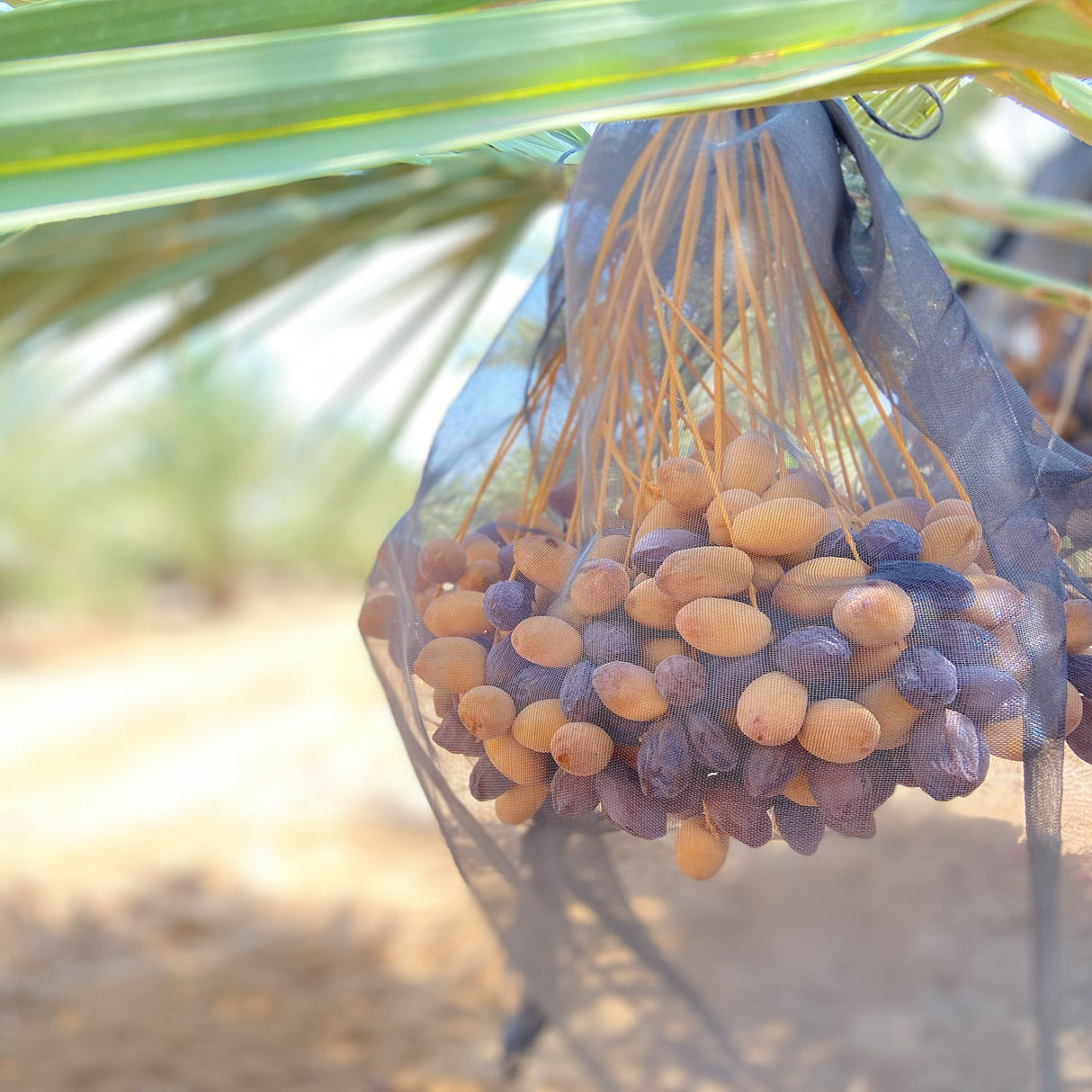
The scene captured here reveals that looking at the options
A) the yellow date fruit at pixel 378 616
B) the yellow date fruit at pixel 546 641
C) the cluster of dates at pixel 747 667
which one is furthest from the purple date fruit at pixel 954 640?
the yellow date fruit at pixel 378 616

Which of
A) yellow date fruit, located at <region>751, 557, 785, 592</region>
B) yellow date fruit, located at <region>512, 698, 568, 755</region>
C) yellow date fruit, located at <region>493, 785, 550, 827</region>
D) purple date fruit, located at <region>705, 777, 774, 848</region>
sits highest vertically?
yellow date fruit, located at <region>751, 557, 785, 592</region>

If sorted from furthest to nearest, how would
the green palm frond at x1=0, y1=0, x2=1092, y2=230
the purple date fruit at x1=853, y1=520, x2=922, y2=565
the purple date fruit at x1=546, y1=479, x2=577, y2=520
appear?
the purple date fruit at x1=546, y1=479, x2=577, y2=520
the purple date fruit at x1=853, y1=520, x2=922, y2=565
the green palm frond at x1=0, y1=0, x2=1092, y2=230

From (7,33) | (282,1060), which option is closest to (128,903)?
(282,1060)

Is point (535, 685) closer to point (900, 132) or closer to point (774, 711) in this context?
point (774, 711)

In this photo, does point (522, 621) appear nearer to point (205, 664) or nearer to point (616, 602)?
point (616, 602)

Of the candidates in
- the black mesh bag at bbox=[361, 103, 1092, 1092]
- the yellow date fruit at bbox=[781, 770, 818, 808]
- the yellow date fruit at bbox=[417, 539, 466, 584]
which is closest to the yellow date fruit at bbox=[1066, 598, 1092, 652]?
the black mesh bag at bbox=[361, 103, 1092, 1092]

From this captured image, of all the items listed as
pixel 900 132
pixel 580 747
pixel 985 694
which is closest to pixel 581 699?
pixel 580 747

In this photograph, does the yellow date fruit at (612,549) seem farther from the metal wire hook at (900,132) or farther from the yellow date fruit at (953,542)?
the metal wire hook at (900,132)

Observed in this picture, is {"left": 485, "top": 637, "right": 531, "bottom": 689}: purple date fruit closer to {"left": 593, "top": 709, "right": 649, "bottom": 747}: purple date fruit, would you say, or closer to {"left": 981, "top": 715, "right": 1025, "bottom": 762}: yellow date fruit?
{"left": 593, "top": 709, "right": 649, "bottom": 747}: purple date fruit
